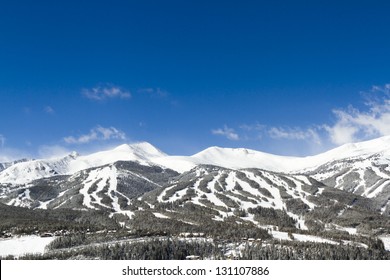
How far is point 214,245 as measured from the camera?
17562 cm

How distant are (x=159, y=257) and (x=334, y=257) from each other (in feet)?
208

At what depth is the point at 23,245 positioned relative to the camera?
18412 cm

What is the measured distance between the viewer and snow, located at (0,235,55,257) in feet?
561

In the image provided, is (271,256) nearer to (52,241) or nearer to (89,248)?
(89,248)

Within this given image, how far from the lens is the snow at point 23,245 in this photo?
17088 centimetres

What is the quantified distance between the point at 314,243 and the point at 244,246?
Answer: 3338cm
